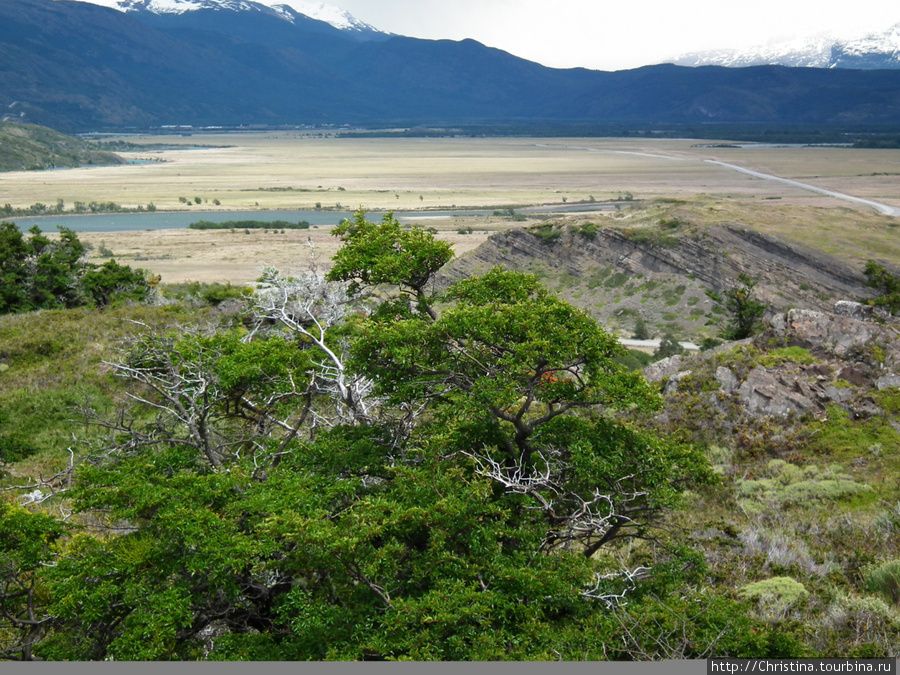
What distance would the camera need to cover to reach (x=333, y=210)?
89000 mm

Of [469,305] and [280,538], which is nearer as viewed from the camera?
[280,538]

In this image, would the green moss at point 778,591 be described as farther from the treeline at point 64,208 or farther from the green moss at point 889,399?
the treeline at point 64,208

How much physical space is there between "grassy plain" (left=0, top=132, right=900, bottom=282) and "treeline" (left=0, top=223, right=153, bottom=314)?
17.6 meters

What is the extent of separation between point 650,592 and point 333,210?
85.6 meters

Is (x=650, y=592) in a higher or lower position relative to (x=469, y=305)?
lower

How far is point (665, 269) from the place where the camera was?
4603cm

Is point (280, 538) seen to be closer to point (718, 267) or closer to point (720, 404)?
point (720, 404)

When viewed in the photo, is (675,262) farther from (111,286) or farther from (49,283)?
(49,283)

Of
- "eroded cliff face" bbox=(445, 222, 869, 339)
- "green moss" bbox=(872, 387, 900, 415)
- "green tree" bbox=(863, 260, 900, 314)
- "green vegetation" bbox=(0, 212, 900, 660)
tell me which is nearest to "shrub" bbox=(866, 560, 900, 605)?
"green vegetation" bbox=(0, 212, 900, 660)

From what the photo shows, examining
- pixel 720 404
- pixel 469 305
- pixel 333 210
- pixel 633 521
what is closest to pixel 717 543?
pixel 633 521

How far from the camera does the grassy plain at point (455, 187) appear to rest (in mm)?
55656

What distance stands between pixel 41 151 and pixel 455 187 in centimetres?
10636

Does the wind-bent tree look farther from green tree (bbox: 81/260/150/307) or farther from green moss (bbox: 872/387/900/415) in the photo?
green tree (bbox: 81/260/150/307)

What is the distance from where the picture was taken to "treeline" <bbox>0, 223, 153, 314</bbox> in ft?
97.2
